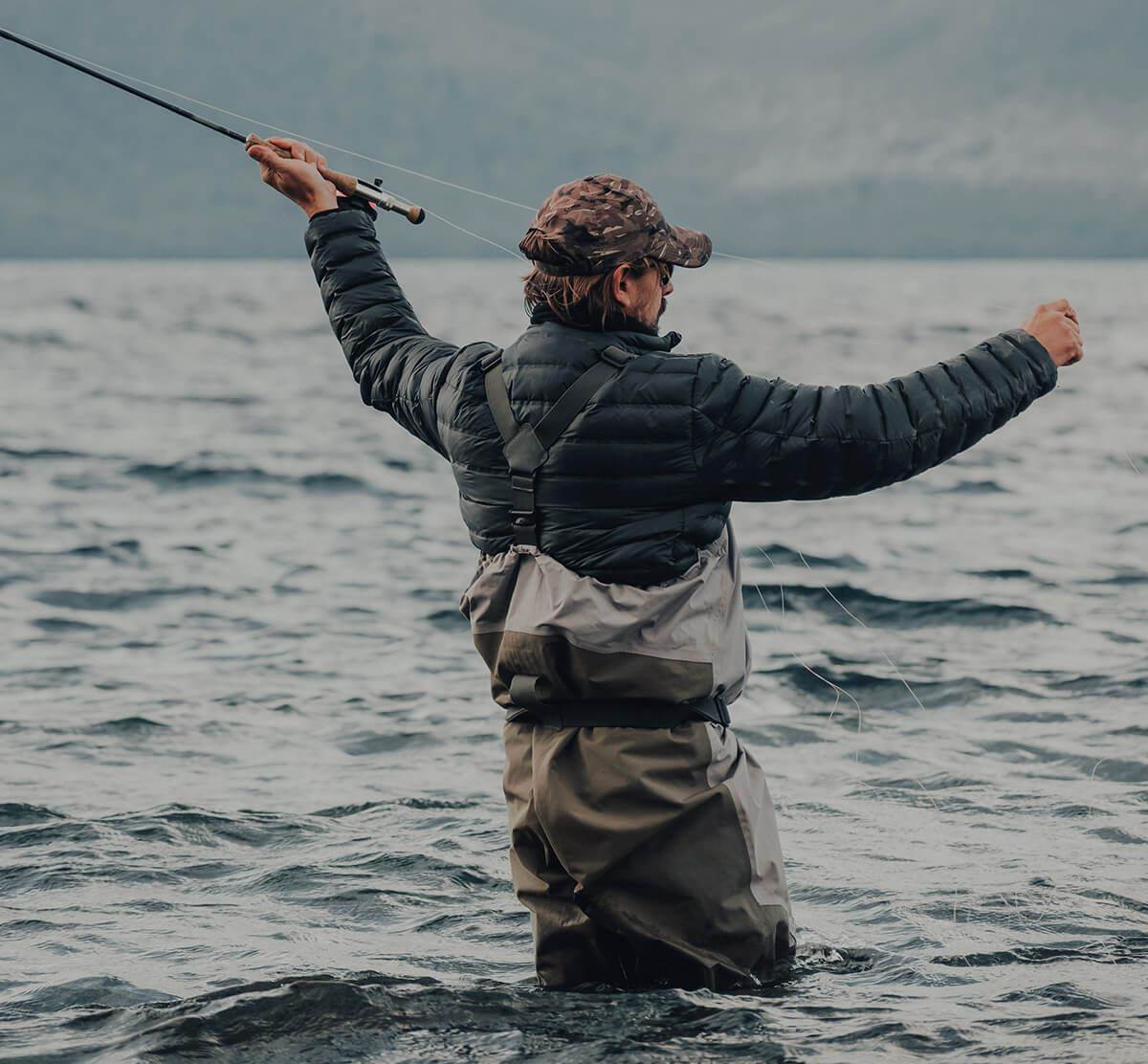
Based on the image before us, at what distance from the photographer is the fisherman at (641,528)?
4.00 metres

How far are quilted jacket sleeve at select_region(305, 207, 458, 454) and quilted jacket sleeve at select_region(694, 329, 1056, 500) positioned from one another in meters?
0.82

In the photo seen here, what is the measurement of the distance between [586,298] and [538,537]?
59 centimetres

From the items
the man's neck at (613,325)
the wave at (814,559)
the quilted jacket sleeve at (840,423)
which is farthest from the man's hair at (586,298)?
the wave at (814,559)

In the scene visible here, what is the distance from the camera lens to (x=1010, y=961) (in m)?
5.11

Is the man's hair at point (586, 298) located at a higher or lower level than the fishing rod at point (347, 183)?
lower

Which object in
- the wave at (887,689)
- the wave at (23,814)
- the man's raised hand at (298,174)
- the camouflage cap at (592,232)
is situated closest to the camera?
the camouflage cap at (592,232)

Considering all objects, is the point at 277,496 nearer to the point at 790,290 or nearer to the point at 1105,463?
the point at 1105,463

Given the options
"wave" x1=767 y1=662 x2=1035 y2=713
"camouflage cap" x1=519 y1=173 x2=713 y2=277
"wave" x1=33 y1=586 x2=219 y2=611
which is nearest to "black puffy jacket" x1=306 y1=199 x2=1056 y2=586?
"camouflage cap" x1=519 y1=173 x2=713 y2=277

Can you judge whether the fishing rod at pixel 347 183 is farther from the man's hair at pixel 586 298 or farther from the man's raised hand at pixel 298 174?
the man's hair at pixel 586 298

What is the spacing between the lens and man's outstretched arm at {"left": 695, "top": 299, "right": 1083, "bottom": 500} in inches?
156

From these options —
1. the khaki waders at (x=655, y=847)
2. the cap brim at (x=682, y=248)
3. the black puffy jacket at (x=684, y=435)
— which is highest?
the cap brim at (x=682, y=248)

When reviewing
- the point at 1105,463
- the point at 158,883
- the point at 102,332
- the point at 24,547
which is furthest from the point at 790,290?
the point at 158,883

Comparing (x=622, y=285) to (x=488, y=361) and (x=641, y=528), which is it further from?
(x=641, y=528)

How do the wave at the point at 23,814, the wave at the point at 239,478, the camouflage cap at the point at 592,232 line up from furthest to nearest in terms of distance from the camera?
the wave at the point at 239,478 → the wave at the point at 23,814 → the camouflage cap at the point at 592,232
